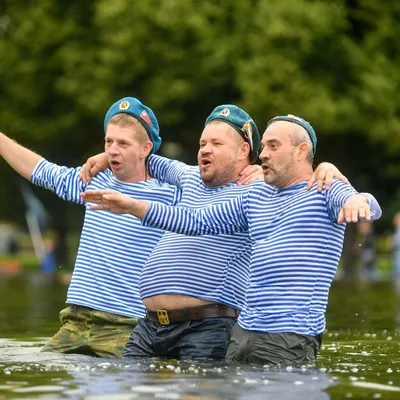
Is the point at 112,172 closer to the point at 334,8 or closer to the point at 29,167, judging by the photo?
the point at 29,167

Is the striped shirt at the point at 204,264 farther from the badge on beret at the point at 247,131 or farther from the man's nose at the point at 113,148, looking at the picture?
the man's nose at the point at 113,148

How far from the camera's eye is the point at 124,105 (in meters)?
10.2

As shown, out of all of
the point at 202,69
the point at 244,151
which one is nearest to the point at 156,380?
the point at 244,151

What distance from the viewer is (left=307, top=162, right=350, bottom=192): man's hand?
8.93 meters

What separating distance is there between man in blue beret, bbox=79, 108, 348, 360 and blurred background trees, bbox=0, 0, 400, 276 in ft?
86.6

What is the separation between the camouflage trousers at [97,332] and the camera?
1007 cm

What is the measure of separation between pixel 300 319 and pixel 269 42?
1114 inches

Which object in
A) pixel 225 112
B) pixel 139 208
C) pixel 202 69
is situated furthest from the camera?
pixel 202 69

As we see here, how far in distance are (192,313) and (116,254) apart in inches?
36.4

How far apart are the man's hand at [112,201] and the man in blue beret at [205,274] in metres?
0.81

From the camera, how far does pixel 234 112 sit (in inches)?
383

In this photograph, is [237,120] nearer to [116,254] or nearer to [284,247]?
[284,247]

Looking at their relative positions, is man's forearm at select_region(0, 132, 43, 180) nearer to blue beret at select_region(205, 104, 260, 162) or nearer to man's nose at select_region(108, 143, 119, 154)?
man's nose at select_region(108, 143, 119, 154)

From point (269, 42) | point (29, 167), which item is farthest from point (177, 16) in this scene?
point (29, 167)
